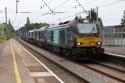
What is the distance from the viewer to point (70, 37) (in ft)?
88.7

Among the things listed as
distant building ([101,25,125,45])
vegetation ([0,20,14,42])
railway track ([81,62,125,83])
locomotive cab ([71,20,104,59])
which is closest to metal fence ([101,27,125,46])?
distant building ([101,25,125,45])

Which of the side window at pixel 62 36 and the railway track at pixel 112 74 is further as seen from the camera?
the side window at pixel 62 36

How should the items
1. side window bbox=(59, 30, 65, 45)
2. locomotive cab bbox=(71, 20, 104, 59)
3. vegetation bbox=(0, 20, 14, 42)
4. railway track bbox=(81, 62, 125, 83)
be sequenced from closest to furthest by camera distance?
railway track bbox=(81, 62, 125, 83) → locomotive cab bbox=(71, 20, 104, 59) → side window bbox=(59, 30, 65, 45) → vegetation bbox=(0, 20, 14, 42)

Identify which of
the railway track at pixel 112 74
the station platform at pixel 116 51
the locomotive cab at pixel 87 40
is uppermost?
the locomotive cab at pixel 87 40

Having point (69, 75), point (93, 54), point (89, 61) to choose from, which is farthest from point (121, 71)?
point (89, 61)

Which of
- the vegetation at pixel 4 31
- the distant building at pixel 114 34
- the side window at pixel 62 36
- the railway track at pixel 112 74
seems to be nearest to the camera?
the railway track at pixel 112 74

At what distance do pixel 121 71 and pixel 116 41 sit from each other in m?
23.6

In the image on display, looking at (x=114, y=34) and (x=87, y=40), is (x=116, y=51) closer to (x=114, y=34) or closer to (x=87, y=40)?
(x=87, y=40)

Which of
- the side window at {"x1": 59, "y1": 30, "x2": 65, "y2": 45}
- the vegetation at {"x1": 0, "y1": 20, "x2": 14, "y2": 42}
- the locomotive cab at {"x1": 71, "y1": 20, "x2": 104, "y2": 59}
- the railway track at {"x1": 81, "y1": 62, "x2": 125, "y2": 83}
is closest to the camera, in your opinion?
the railway track at {"x1": 81, "y1": 62, "x2": 125, "y2": 83}

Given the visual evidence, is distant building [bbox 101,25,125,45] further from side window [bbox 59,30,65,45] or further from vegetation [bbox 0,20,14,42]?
vegetation [bbox 0,20,14,42]

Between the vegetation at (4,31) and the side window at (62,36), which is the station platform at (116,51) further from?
the vegetation at (4,31)

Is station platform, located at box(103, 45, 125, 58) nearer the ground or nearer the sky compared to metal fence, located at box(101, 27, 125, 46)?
nearer the ground

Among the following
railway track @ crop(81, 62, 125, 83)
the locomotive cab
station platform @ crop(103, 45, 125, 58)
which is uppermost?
the locomotive cab

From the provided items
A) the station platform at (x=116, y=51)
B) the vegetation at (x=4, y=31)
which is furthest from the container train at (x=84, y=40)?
the vegetation at (x=4, y=31)
